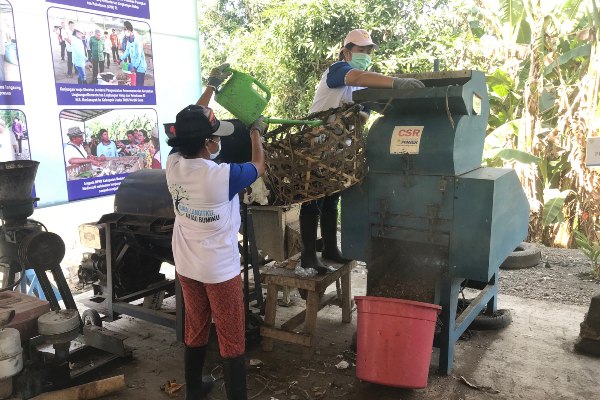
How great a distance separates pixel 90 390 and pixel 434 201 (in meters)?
2.40

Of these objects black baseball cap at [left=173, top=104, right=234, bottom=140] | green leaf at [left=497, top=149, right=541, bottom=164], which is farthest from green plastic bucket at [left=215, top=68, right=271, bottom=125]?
green leaf at [left=497, top=149, right=541, bottom=164]

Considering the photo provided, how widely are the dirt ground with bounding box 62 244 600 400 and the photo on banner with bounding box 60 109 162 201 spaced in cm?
139

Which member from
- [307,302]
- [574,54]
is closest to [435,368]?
[307,302]

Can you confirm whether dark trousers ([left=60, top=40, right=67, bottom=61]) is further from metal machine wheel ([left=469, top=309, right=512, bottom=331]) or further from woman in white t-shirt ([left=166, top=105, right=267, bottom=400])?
metal machine wheel ([left=469, top=309, right=512, bottom=331])

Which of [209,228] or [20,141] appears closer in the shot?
[209,228]

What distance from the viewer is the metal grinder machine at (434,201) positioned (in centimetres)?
276

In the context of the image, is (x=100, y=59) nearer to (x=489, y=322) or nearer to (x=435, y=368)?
(x=435, y=368)

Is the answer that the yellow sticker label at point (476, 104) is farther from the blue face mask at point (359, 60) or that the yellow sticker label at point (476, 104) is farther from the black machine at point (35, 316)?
the black machine at point (35, 316)

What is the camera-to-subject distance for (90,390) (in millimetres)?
2918

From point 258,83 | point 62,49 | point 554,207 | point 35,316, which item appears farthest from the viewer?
point 554,207

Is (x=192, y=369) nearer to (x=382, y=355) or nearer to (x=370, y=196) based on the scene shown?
(x=382, y=355)

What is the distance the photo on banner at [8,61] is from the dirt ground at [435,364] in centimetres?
213

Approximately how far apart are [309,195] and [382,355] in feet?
3.38

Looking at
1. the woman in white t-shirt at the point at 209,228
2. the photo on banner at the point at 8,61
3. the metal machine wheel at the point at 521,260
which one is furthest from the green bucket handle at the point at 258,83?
the metal machine wheel at the point at 521,260
